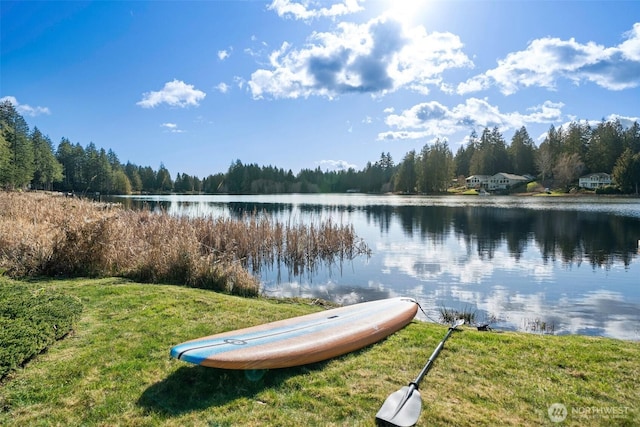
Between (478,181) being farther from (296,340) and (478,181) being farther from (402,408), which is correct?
(402,408)

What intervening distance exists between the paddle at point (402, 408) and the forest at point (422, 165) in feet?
171

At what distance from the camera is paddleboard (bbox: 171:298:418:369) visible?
3781 millimetres

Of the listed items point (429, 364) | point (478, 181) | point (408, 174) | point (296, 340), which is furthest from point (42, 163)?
point (478, 181)

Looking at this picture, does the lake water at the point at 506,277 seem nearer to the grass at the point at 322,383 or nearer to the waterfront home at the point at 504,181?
the grass at the point at 322,383

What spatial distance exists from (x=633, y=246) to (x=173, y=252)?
1906cm

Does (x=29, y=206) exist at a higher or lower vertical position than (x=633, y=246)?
higher

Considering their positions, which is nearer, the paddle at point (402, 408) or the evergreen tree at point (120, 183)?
the paddle at point (402, 408)

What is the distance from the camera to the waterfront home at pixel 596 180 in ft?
210

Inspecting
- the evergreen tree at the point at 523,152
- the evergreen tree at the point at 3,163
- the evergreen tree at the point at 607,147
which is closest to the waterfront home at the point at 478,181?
the evergreen tree at the point at 523,152

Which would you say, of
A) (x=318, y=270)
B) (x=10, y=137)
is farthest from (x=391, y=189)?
(x=318, y=270)

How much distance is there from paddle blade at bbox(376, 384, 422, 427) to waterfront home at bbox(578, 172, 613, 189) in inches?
3012

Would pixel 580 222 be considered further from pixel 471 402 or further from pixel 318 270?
A: pixel 471 402

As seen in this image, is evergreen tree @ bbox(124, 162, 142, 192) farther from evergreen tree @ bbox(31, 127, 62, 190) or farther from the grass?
the grass

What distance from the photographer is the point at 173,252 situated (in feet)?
28.9
